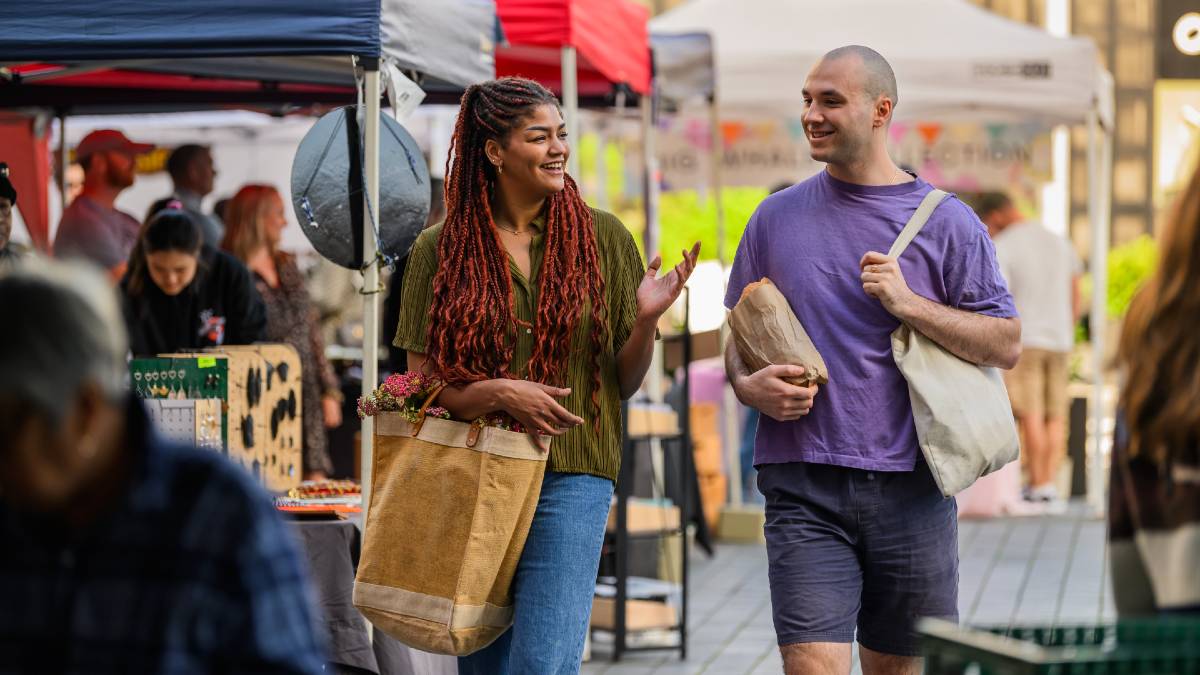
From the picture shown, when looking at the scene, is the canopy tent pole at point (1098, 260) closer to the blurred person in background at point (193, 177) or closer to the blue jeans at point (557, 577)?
the blurred person in background at point (193, 177)

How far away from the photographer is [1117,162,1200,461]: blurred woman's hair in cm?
252

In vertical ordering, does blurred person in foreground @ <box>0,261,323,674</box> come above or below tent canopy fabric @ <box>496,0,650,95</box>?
below

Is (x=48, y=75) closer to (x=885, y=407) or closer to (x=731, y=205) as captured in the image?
(x=885, y=407)

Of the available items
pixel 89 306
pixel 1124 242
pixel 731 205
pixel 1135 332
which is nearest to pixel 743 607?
pixel 1135 332

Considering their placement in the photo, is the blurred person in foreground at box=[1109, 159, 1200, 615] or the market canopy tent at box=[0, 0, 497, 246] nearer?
the blurred person in foreground at box=[1109, 159, 1200, 615]

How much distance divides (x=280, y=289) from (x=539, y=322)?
4.92 metres

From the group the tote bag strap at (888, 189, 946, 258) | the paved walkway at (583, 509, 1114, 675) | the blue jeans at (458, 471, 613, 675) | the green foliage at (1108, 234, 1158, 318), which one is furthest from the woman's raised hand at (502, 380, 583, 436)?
the green foliage at (1108, 234, 1158, 318)

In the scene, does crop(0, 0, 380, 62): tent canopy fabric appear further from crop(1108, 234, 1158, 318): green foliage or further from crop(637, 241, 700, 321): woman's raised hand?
crop(1108, 234, 1158, 318): green foliage

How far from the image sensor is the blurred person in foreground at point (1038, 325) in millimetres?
12516

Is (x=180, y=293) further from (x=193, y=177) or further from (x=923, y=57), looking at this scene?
(x=923, y=57)

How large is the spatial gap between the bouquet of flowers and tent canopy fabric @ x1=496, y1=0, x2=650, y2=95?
3220 mm

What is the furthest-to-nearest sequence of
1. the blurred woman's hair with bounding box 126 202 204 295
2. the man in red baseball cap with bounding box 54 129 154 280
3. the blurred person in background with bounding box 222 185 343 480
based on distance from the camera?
1. the blurred person in background with bounding box 222 185 343 480
2. the man in red baseball cap with bounding box 54 129 154 280
3. the blurred woman's hair with bounding box 126 202 204 295

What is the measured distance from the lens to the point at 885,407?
4289 millimetres

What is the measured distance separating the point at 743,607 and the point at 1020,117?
16.5 ft
